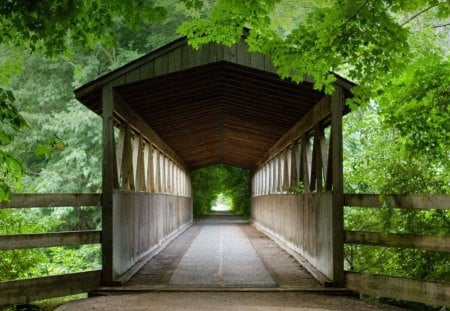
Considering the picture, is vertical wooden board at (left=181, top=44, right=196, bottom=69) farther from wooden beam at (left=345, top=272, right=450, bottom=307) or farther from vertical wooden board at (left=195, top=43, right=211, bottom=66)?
wooden beam at (left=345, top=272, right=450, bottom=307)

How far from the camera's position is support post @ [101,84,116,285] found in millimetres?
7969

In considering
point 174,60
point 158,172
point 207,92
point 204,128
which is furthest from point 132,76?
point 204,128

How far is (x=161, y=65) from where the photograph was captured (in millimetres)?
8797

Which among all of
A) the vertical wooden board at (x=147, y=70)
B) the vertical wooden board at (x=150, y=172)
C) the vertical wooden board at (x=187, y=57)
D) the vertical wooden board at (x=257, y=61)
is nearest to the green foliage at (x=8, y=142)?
the vertical wooden board at (x=147, y=70)

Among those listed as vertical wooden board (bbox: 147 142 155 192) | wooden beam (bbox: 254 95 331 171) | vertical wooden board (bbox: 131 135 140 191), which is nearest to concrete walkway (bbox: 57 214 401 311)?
vertical wooden board (bbox: 131 135 140 191)

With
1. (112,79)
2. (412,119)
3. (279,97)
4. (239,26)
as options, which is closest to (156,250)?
(279,97)

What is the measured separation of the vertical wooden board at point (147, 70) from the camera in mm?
8719

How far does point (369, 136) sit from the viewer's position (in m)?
12.5

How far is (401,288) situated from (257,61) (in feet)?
13.4

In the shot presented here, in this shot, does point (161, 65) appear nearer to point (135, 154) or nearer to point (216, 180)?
point (135, 154)

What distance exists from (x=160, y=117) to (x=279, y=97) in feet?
10.2

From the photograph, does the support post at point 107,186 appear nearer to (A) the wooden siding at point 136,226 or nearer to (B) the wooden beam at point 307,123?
(A) the wooden siding at point 136,226

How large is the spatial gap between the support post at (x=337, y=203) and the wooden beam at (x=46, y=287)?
329 cm

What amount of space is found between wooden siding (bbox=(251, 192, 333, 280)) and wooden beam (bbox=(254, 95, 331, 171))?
1271 millimetres
